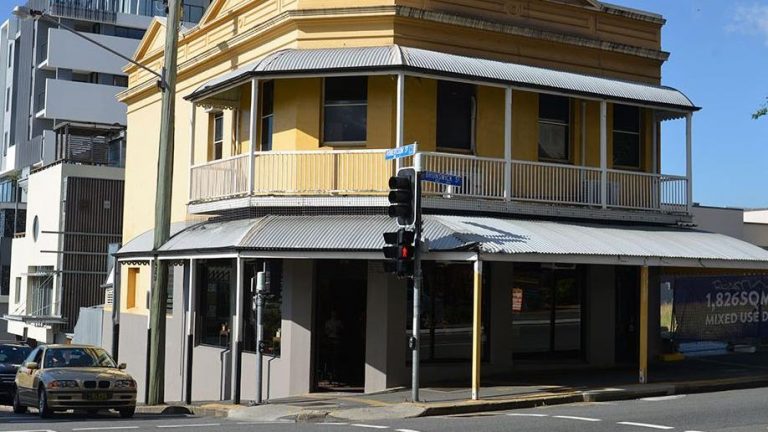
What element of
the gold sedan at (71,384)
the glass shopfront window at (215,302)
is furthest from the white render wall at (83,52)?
the gold sedan at (71,384)

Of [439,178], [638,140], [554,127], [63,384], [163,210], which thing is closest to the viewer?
[439,178]

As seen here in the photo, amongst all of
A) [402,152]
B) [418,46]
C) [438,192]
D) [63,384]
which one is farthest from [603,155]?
[63,384]

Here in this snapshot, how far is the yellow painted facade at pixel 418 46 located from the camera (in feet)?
71.2

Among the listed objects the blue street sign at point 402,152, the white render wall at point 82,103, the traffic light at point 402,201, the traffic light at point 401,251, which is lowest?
the traffic light at point 401,251

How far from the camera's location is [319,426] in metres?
15.9

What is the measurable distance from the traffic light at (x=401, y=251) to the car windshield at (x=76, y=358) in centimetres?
656

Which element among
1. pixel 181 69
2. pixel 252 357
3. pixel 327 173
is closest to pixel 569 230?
pixel 327 173

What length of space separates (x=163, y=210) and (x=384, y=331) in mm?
5320

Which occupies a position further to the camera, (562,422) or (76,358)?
(76,358)

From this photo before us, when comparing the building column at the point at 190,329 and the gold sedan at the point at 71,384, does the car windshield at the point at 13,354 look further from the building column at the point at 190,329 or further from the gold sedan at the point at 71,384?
the gold sedan at the point at 71,384

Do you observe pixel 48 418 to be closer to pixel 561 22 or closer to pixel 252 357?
pixel 252 357

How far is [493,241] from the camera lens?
1895 centimetres

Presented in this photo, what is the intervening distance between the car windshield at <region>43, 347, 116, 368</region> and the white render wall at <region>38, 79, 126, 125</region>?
32.6 m

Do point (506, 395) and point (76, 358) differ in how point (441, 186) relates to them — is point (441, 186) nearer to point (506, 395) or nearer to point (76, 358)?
point (506, 395)
